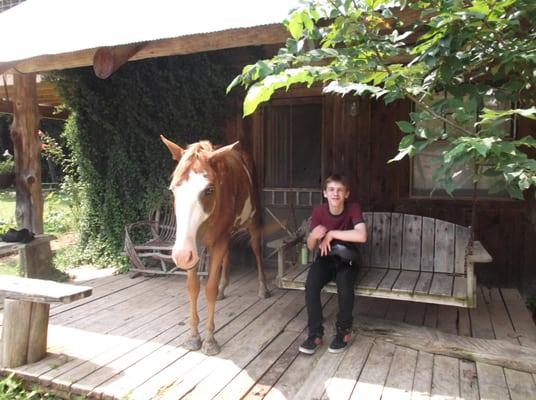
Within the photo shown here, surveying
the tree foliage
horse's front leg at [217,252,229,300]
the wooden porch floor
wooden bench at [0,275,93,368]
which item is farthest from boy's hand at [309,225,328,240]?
wooden bench at [0,275,93,368]

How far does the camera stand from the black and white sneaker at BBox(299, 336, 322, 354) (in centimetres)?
309

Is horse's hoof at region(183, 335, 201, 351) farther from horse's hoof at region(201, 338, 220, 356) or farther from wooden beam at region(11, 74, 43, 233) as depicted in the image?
wooden beam at region(11, 74, 43, 233)

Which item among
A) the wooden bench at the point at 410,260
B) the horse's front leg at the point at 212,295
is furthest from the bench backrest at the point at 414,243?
the horse's front leg at the point at 212,295

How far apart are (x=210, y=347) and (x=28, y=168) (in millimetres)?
3390

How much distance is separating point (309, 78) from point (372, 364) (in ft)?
6.68

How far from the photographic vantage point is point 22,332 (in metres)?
2.97

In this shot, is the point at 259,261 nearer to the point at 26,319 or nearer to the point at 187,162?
the point at 187,162

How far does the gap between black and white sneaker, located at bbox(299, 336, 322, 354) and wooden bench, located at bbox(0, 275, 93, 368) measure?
157 centimetres

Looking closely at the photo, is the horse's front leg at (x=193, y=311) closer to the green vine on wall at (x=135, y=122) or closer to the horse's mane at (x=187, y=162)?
the horse's mane at (x=187, y=162)

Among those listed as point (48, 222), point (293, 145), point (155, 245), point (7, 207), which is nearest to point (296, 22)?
point (293, 145)

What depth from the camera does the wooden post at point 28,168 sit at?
4.90 meters

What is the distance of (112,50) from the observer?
3.68 metres

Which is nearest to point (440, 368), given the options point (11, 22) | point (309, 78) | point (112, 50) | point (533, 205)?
point (309, 78)

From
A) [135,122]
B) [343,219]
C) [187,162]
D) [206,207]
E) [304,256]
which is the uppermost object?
[135,122]
